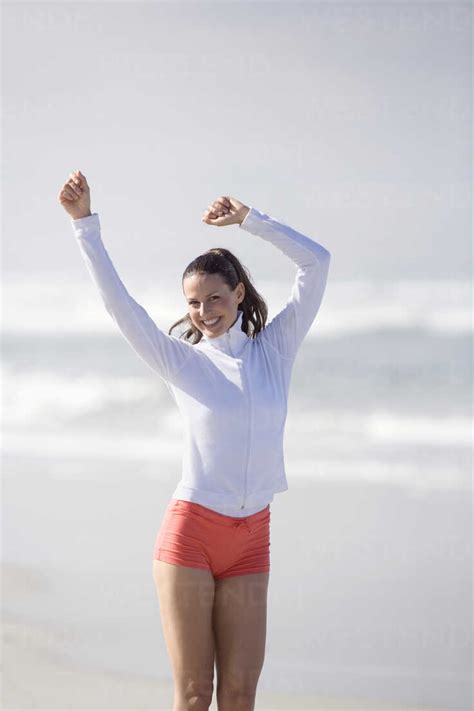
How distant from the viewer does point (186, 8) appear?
21.2ft

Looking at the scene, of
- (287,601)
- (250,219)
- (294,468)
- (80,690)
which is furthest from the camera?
(294,468)

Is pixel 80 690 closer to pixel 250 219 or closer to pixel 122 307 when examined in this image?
pixel 122 307

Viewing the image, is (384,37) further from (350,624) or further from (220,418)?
(220,418)

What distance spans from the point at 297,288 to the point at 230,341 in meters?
0.23

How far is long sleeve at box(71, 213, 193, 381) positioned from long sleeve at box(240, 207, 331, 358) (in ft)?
0.96

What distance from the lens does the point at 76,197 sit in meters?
2.23

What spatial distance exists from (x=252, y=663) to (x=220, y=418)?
0.56 m

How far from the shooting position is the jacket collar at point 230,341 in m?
2.35

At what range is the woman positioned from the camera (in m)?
2.16

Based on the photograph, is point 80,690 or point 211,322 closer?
point 211,322

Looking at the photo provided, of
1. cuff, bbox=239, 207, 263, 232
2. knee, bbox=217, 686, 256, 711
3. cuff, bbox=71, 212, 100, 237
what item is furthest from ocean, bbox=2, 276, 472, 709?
cuff, bbox=71, 212, 100, 237

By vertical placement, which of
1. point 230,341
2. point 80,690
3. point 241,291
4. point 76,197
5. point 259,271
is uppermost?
point 259,271

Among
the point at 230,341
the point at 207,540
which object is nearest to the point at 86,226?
the point at 230,341

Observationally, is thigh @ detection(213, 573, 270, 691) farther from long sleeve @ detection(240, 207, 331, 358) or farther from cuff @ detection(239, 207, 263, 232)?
cuff @ detection(239, 207, 263, 232)
